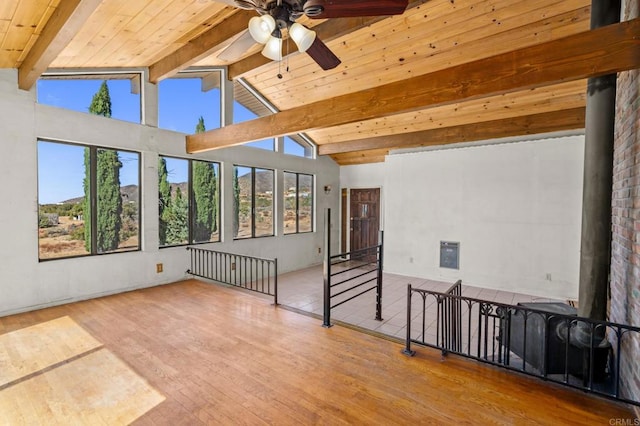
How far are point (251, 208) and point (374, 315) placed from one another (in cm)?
347

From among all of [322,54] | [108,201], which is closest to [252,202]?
[108,201]

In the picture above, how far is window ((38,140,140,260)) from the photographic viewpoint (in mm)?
3971

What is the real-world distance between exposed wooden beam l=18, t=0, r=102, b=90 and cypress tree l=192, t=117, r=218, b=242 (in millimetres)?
2428

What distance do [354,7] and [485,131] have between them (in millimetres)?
4219

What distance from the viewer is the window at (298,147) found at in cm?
715

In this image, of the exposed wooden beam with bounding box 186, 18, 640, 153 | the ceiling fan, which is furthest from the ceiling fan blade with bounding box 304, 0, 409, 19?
the exposed wooden beam with bounding box 186, 18, 640, 153

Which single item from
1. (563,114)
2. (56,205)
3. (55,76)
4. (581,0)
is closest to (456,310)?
(581,0)

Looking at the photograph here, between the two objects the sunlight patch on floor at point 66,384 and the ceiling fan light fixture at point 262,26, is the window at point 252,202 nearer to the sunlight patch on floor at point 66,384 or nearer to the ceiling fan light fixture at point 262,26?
the sunlight patch on floor at point 66,384

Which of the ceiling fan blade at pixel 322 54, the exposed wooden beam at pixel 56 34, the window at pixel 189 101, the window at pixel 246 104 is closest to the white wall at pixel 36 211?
the window at pixel 189 101

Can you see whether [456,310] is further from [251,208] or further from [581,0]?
[251,208]

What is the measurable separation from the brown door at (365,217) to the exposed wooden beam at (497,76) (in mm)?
4642

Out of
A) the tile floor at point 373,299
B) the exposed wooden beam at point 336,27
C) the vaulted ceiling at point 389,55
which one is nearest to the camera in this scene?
the vaulted ceiling at point 389,55

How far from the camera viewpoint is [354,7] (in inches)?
80.1

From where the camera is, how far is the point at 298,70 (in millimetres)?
5023
